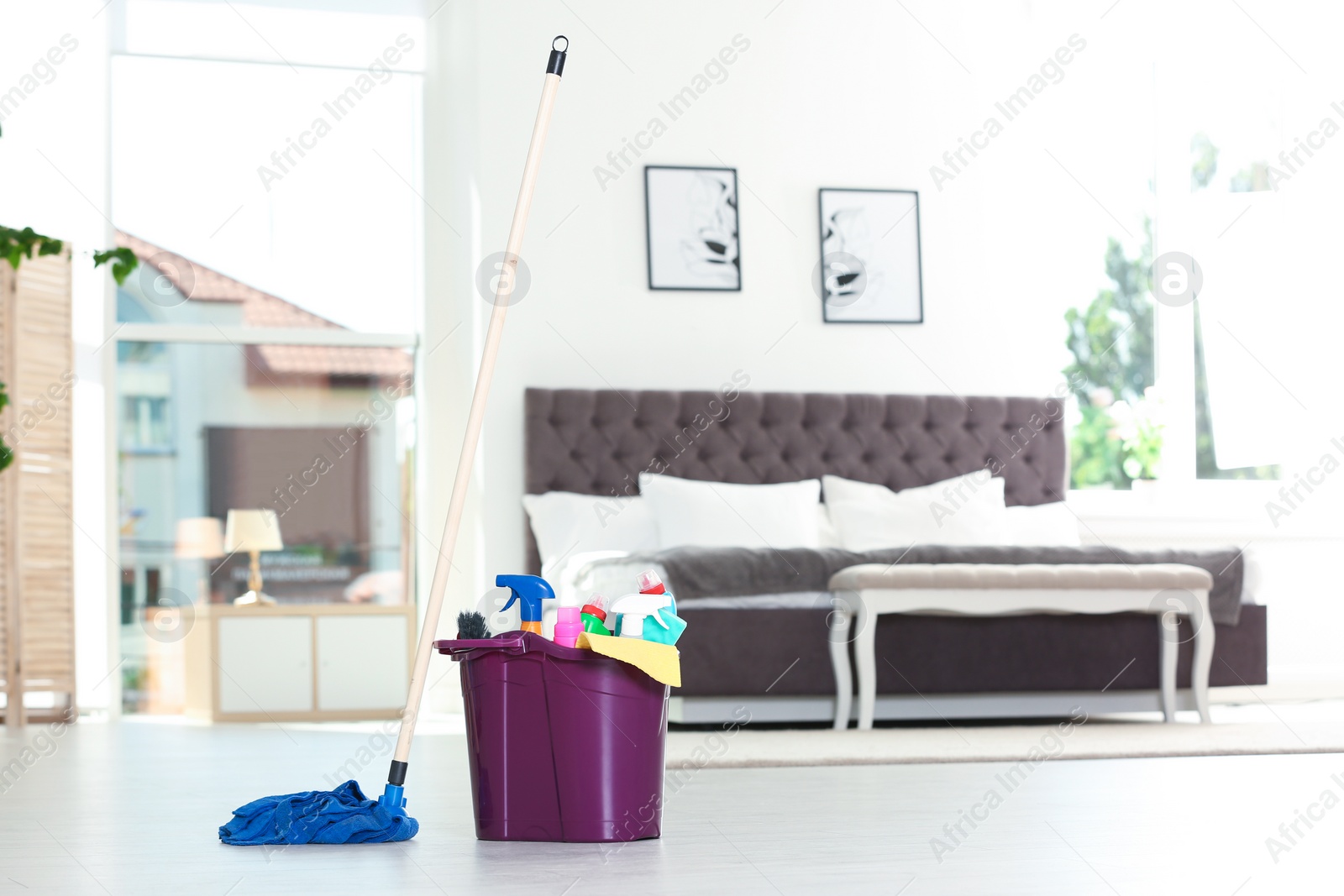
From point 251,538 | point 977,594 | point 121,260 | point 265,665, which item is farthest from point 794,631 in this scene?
point 251,538

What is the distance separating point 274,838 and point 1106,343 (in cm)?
490

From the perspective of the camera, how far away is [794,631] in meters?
4.09

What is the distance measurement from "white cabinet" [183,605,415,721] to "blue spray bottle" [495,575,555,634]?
3.27 m

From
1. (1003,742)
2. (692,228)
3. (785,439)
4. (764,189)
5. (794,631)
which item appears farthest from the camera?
(764,189)

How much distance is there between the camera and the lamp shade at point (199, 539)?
18.1 ft

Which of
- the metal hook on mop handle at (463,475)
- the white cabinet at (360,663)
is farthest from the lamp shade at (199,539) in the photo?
the metal hook on mop handle at (463,475)

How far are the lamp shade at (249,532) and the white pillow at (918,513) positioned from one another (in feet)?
7.67

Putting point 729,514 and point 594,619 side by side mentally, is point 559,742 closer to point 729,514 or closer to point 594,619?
point 594,619

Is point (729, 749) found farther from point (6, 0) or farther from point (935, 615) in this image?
point (6, 0)

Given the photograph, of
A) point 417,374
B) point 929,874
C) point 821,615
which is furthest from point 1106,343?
point 929,874

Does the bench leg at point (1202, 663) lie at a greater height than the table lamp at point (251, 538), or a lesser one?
lesser

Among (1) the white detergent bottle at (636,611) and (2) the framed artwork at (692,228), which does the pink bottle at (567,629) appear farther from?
(2) the framed artwork at (692,228)

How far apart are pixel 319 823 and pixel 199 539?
12.4 feet

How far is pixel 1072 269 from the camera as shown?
19.8ft
